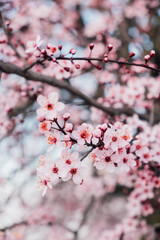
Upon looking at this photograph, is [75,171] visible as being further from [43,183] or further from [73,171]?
[43,183]

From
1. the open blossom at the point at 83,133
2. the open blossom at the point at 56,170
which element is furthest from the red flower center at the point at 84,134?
the open blossom at the point at 56,170

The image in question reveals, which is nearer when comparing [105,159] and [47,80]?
[105,159]

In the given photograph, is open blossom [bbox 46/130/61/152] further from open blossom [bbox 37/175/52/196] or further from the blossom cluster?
open blossom [bbox 37/175/52/196]

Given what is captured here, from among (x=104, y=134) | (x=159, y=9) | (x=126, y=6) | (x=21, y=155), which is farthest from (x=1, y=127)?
(x=126, y=6)

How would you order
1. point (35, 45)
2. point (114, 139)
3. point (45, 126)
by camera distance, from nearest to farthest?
1. point (114, 139)
2. point (45, 126)
3. point (35, 45)

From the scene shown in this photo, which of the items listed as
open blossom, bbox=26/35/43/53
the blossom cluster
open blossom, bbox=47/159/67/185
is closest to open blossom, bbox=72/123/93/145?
the blossom cluster

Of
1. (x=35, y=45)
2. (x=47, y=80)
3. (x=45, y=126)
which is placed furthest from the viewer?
(x=47, y=80)

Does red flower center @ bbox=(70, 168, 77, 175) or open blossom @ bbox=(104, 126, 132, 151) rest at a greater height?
open blossom @ bbox=(104, 126, 132, 151)

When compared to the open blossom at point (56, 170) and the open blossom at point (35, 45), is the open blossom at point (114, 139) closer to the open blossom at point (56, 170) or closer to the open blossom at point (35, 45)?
the open blossom at point (56, 170)

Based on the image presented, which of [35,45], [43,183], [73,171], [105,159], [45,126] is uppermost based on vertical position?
[35,45]

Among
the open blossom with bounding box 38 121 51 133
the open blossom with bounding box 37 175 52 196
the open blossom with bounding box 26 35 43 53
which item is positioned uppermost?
the open blossom with bounding box 26 35 43 53

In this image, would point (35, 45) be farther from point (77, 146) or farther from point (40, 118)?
point (77, 146)

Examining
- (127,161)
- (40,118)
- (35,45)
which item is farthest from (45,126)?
(35,45)

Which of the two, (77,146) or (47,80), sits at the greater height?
(77,146)
